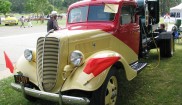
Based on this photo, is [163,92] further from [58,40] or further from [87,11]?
[58,40]

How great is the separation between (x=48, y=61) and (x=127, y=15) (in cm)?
272

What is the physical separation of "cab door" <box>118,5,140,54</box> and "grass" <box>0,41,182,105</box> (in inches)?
36.9

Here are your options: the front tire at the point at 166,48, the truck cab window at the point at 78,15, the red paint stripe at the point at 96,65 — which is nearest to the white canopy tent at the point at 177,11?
the front tire at the point at 166,48

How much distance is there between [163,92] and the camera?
661 cm

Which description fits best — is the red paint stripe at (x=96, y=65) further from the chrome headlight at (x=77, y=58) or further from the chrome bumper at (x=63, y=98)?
the chrome bumper at (x=63, y=98)

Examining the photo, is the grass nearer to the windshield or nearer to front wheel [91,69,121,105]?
front wheel [91,69,121,105]

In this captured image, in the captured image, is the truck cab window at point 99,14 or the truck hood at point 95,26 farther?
the truck cab window at point 99,14

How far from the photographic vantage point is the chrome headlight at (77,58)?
196 inches

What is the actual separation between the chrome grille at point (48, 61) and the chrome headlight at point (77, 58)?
0.87 ft

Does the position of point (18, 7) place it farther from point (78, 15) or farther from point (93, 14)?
point (93, 14)

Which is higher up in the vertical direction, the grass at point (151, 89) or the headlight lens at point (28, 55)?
the headlight lens at point (28, 55)

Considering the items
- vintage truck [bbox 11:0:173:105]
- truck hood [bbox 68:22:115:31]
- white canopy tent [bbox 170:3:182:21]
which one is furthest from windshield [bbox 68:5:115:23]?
white canopy tent [bbox 170:3:182:21]

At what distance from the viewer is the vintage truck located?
479cm

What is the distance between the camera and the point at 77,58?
16.4 feet
